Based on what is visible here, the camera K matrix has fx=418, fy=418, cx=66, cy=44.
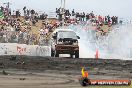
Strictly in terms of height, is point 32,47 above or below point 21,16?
below

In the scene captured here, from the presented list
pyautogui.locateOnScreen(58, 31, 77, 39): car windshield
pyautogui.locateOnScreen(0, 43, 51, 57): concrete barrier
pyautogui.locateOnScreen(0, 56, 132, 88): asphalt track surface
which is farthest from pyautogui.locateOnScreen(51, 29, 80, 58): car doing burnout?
pyautogui.locateOnScreen(0, 56, 132, 88): asphalt track surface

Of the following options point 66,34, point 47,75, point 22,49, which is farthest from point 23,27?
point 47,75

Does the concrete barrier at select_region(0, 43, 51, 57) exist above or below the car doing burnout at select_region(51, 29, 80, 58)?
below

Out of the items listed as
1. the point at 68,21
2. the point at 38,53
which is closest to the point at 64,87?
the point at 38,53

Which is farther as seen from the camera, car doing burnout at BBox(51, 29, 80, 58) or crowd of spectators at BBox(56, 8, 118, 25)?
crowd of spectators at BBox(56, 8, 118, 25)

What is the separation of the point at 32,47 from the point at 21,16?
42.5 feet

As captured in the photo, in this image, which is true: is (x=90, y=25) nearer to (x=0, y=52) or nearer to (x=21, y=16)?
(x=21, y=16)

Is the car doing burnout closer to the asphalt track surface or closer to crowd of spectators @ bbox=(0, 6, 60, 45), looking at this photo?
crowd of spectators @ bbox=(0, 6, 60, 45)

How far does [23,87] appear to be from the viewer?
9.09 m

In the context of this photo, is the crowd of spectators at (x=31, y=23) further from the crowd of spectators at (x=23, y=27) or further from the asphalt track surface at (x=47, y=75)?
the asphalt track surface at (x=47, y=75)

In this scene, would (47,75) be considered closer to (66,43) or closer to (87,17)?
(66,43)

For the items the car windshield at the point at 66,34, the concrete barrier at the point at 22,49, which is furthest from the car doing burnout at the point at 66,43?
the concrete barrier at the point at 22,49

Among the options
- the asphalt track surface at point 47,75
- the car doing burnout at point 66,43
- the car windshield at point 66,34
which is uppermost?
the car windshield at point 66,34

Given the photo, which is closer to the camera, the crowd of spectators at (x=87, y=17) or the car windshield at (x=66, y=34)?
the car windshield at (x=66, y=34)
